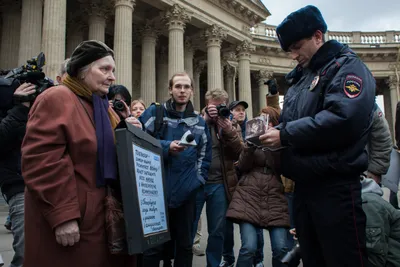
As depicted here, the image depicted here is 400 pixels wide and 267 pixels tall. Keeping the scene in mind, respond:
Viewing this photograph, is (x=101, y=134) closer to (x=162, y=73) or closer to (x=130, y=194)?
(x=130, y=194)

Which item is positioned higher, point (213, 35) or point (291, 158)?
point (213, 35)

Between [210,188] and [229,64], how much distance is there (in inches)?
998

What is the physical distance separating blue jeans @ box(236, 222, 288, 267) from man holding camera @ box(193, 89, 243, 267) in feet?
2.16

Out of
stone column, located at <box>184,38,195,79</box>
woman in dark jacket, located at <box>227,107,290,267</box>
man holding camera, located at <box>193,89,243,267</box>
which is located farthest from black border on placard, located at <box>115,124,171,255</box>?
stone column, located at <box>184,38,195,79</box>

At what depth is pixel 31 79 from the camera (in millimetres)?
Result: 3734

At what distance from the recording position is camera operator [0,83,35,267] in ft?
12.4

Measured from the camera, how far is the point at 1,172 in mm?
3900

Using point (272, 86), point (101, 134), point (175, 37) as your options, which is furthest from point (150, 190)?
point (175, 37)

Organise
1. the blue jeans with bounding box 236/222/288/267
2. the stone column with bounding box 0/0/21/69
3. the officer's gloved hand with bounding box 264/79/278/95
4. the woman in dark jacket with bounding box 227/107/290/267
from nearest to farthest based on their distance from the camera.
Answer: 1. the blue jeans with bounding box 236/222/288/267
2. the woman in dark jacket with bounding box 227/107/290/267
3. the officer's gloved hand with bounding box 264/79/278/95
4. the stone column with bounding box 0/0/21/69

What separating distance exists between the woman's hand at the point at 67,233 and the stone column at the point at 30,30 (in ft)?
46.8

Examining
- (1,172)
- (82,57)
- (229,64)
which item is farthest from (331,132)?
(229,64)

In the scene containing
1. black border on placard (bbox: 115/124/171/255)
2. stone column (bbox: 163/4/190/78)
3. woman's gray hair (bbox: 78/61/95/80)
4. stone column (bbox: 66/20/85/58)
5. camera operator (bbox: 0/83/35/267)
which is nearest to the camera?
black border on placard (bbox: 115/124/171/255)

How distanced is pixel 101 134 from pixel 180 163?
56.4 inches

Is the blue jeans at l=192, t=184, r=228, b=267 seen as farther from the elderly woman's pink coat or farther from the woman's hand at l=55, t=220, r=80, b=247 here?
the woman's hand at l=55, t=220, r=80, b=247
